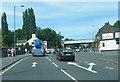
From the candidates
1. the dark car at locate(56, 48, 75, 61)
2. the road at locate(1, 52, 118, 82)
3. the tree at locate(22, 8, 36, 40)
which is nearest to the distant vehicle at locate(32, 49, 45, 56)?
the dark car at locate(56, 48, 75, 61)

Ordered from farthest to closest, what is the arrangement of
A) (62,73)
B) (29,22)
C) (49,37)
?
1. (49,37)
2. (29,22)
3. (62,73)

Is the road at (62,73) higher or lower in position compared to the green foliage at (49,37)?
lower

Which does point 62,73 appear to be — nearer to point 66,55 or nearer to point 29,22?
point 66,55

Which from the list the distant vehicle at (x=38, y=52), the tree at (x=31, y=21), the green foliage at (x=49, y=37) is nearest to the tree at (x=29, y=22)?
the tree at (x=31, y=21)

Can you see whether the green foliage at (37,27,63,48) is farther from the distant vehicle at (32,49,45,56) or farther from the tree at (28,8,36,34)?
the distant vehicle at (32,49,45,56)

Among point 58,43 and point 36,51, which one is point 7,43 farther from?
point 36,51

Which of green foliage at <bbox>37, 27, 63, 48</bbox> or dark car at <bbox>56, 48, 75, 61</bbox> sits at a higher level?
green foliage at <bbox>37, 27, 63, 48</bbox>

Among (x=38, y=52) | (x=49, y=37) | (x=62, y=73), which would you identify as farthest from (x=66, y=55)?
(x=49, y=37)

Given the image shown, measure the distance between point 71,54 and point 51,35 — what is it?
13960 cm

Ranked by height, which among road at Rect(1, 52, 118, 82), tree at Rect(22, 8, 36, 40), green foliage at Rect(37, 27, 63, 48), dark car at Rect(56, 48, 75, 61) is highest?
tree at Rect(22, 8, 36, 40)

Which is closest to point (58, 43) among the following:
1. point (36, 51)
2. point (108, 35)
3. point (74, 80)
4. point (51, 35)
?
A: point (51, 35)

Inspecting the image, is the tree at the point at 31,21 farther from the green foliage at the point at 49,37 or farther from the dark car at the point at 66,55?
the dark car at the point at 66,55

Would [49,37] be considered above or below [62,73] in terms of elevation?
above

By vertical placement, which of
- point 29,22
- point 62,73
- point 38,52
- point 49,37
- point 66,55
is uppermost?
point 29,22
